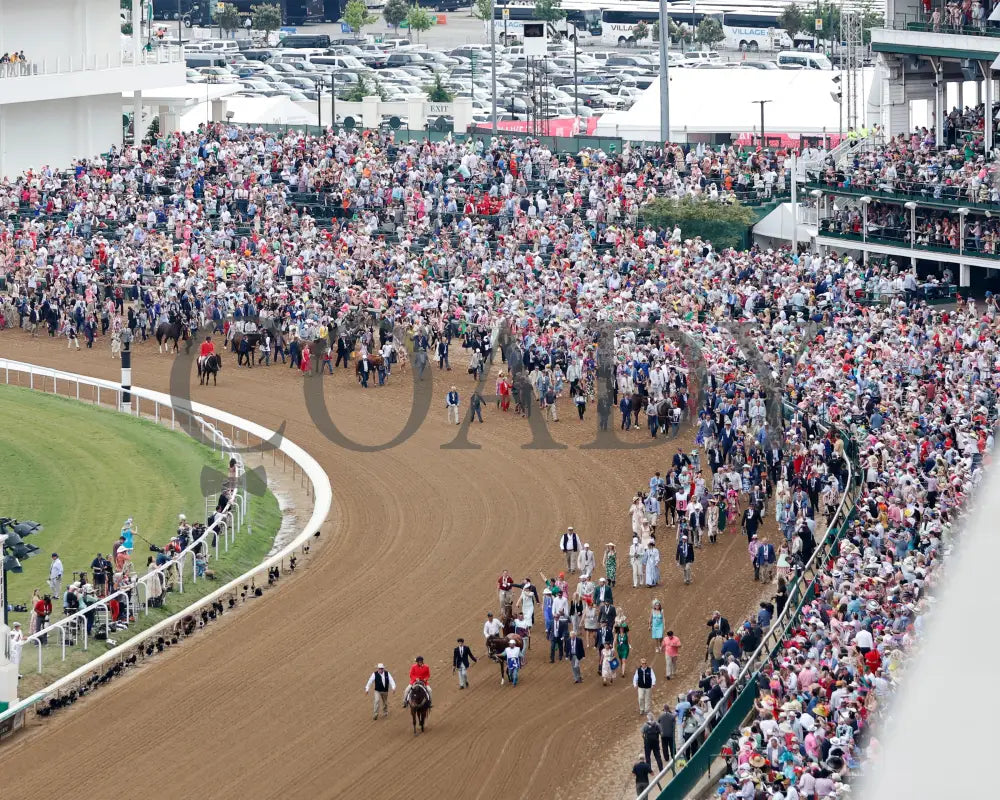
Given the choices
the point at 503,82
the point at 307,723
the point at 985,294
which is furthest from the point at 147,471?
the point at 503,82

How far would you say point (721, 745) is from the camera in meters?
16.0

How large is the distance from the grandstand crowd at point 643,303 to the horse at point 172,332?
1.18 ft

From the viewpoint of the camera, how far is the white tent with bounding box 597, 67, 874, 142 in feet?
202

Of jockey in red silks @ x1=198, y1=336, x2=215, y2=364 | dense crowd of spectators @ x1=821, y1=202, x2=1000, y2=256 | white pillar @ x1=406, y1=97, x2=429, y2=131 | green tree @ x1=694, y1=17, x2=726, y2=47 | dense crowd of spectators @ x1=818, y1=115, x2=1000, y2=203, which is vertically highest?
green tree @ x1=694, y1=17, x2=726, y2=47

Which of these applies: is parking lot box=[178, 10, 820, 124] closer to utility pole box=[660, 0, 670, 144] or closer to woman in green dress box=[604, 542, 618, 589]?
utility pole box=[660, 0, 670, 144]

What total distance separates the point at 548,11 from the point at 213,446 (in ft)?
250

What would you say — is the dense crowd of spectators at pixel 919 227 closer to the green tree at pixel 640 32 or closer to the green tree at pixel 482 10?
the green tree at pixel 482 10

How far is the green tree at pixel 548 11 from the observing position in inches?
4011

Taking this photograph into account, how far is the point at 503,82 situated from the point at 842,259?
50257 mm

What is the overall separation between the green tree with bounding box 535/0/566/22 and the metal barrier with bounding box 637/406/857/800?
8550 cm

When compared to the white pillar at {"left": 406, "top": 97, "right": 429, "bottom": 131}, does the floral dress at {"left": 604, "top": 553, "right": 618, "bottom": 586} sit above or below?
below

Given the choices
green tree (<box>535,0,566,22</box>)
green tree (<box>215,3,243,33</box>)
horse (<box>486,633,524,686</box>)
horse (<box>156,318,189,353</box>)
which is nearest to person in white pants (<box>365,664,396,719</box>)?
horse (<box>486,633,524,686</box>)

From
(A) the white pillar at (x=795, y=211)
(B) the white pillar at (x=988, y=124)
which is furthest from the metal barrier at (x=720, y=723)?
(A) the white pillar at (x=795, y=211)

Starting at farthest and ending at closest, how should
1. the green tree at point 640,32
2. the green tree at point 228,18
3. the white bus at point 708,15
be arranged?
the green tree at point 228,18
the green tree at point 640,32
the white bus at point 708,15
